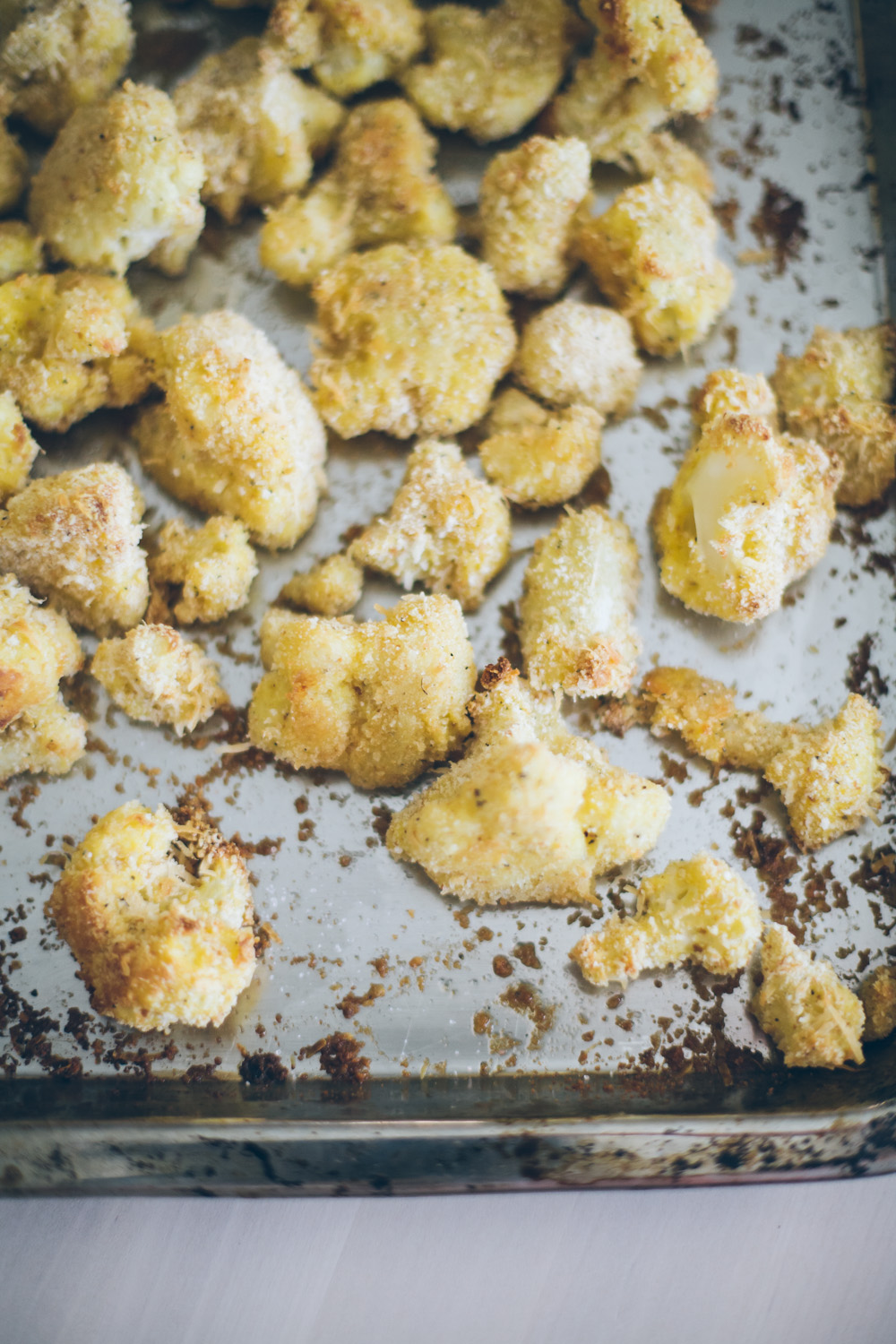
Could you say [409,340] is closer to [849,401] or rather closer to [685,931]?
[849,401]

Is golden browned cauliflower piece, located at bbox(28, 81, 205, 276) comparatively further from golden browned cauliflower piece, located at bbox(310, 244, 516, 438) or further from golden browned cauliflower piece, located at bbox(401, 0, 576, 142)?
golden browned cauliflower piece, located at bbox(401, 0, 576, 142)

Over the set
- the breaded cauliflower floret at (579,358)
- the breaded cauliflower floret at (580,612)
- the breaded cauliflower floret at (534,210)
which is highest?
the breaded cauliflower floret at (534,210)

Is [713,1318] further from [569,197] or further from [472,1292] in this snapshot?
[569,197]

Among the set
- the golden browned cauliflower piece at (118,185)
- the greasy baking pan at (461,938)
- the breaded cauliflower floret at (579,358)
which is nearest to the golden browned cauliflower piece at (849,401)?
the greasy baking pan at (461,938)

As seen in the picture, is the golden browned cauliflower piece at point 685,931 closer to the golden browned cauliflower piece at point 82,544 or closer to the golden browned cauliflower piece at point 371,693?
the golden browned cauliflower piece at point 371,693

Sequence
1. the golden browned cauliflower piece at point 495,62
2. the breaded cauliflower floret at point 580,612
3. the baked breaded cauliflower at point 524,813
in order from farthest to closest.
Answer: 1. the golden browned cauliflower piece at point 495,62
2. the breaded cauliflower floret at point 580,612
3. the baked breaded cauliflower at point 524,813

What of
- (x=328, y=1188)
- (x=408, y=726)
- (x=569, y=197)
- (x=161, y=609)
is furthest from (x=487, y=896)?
(x=569, y=197)

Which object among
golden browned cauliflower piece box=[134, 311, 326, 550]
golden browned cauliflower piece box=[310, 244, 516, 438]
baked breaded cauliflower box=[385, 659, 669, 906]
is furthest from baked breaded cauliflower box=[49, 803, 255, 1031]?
golden browned cauliflower piece box=[310, 244, 516, 438]
